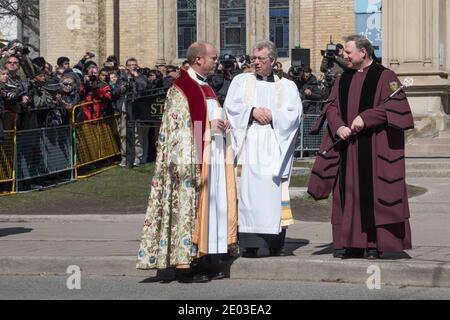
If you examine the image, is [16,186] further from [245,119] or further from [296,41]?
[296,41]

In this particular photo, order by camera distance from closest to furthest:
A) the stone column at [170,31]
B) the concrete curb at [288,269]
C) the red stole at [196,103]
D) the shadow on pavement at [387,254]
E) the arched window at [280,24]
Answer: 1. the concrete curb at [288,269]
2. the red stole at [196,103]
3. the shadow on pavement at [387,254]
4. the arched window at [280,24]
5. the stone column at [170,31]

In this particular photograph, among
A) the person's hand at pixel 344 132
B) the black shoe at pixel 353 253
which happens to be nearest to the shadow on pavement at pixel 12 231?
the black shoe at pixel 353 253

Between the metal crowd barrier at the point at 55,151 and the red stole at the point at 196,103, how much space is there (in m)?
7.95

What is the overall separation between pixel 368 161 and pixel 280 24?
22749 mm

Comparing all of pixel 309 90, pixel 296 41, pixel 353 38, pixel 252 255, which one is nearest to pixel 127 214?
pixel 252 255

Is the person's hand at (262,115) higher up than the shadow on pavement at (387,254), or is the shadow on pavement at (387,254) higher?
the person's hand at (262,115)

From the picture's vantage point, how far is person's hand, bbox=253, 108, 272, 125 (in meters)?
10.6

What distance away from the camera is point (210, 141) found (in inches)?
409

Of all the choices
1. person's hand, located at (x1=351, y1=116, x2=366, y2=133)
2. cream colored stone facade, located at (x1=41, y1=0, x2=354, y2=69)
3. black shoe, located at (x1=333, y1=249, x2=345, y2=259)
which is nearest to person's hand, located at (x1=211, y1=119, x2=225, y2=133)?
person's hand, located at (x1=351, y1=116, x2=366, y2=133)

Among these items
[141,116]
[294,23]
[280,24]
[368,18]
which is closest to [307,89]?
[141,116]

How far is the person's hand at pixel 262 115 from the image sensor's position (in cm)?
1065

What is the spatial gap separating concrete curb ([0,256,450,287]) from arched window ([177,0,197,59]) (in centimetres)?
2301

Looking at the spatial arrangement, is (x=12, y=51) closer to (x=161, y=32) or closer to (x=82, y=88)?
(x=82, y=88)

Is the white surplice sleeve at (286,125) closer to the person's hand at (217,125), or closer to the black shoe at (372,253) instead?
the person's hand at (217,125)
